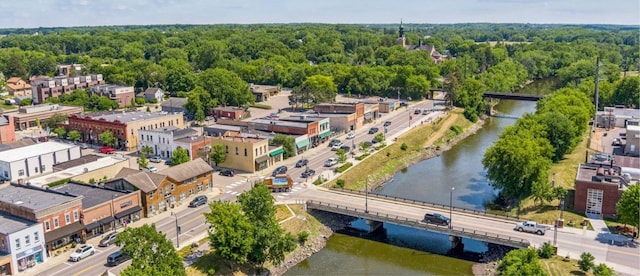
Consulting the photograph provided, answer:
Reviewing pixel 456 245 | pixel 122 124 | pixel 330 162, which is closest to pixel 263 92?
pixel 122 124

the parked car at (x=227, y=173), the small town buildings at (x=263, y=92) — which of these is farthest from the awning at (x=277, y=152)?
the small town buildings at (x=263, y=92)

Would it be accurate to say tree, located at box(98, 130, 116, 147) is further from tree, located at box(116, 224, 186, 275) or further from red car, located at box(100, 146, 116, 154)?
tree, located at box(116, 224, 186, 275)

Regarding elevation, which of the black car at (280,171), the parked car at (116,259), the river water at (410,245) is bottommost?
the river water at (410,245)

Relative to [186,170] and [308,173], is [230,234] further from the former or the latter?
[308,173]

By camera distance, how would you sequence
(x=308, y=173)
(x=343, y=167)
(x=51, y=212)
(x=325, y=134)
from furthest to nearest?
(x=325, y=134)
(x=343, y=167)
(x=308, y=173)
(x=51, y=212)

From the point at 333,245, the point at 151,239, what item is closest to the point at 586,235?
the point at 333,245

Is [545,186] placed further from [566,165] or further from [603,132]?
[603,132]

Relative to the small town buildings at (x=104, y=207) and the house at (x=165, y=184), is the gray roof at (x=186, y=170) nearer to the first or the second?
the house at (x=165, y=184)
